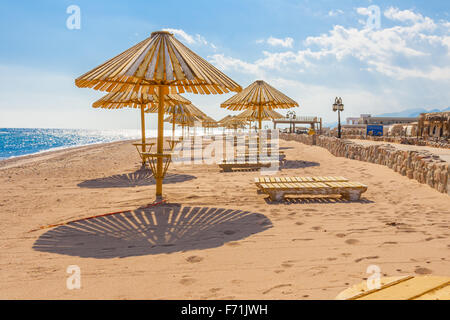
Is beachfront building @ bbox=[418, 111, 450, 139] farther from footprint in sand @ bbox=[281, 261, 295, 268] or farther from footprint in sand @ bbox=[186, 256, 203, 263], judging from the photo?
footprint in sand @ bbox=[186, 256, 203, 263]

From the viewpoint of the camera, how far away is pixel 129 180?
27.2 ft

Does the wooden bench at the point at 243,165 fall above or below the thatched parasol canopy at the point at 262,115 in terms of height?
below

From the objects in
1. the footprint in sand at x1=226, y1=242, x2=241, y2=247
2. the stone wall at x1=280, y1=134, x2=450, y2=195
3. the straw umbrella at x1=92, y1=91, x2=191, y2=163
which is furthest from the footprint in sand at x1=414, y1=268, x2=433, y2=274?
the straw umbrella at x1=92, y1=91, x2=191, y2=163

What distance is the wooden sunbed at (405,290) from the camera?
1602 millimetres

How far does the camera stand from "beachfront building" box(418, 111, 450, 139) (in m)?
22.2

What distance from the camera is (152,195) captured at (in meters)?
6.13

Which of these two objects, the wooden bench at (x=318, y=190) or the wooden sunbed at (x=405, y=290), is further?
the wooden bench at (x=318, y=190)

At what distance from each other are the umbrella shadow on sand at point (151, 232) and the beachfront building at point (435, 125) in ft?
77.4

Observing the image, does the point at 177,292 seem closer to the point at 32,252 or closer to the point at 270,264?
the point at 270,264

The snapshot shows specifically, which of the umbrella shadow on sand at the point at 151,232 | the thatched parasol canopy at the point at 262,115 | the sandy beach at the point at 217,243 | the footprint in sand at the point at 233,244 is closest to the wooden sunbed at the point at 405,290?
the sandy beach at the point at 217,243

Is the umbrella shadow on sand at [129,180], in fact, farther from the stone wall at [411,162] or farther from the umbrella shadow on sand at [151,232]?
the stone wall at [411,162]

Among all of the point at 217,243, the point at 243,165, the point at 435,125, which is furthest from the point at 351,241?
the point at 435,125
